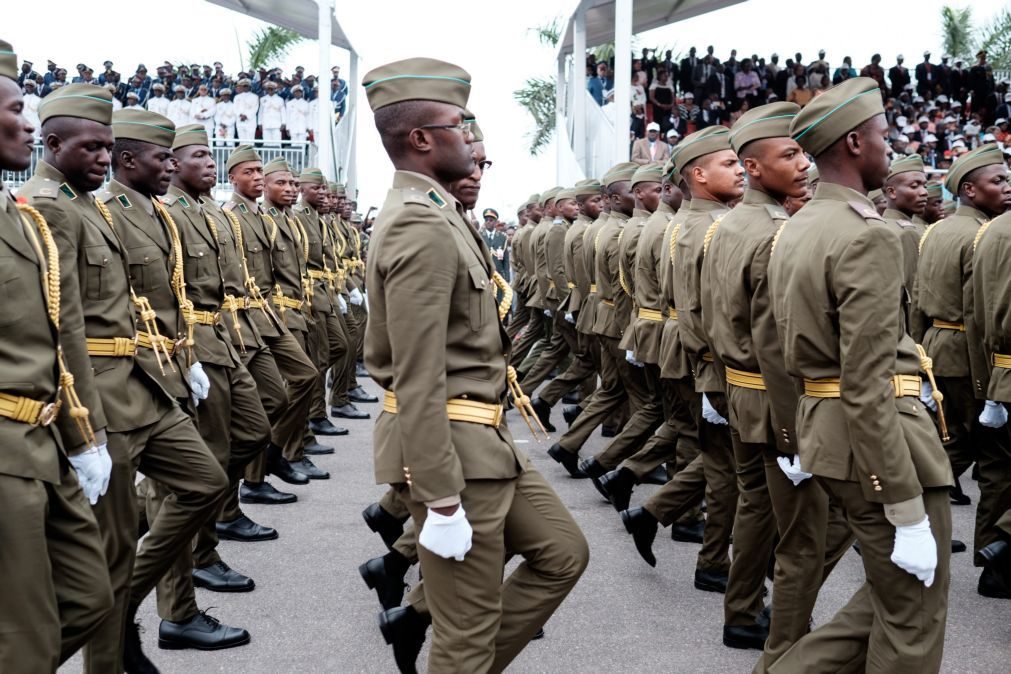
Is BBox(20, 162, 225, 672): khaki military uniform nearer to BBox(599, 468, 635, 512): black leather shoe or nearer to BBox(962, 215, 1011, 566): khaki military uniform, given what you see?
BBox(599, 468, 635, 512): black leather shoe

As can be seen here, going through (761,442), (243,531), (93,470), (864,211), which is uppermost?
(864,211)

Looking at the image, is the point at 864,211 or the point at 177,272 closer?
the point at 864,211

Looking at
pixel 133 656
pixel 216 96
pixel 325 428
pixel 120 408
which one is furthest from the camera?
pixel 216 96

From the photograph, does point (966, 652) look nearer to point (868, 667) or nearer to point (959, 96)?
point (868, 667)

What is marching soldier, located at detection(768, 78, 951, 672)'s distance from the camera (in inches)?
114

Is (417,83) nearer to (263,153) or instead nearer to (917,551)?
(917,551)

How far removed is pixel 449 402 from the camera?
2.88m

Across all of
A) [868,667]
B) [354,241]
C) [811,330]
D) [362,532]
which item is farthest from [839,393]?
[354,241]

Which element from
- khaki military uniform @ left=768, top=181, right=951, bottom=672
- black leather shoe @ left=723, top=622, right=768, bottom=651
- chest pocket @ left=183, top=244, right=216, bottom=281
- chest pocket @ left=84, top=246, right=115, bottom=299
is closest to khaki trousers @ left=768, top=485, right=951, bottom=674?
khaki military uniform @ left=768, top=181, right=951, bottom=672

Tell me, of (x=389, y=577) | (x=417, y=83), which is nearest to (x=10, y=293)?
(x=417, y=83)

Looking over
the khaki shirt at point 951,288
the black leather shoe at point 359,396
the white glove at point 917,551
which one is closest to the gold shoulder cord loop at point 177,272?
the white glove at point 917,551

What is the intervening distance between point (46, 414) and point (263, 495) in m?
4.23

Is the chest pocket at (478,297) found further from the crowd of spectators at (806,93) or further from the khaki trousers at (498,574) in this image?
the crowd of spectators at (806,93)

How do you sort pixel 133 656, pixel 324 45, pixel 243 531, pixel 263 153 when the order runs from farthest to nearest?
pixel 324 45
pixel 263 153
pixel 243 531
pixel 133 656
